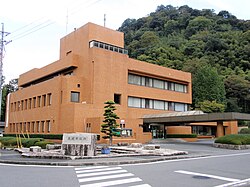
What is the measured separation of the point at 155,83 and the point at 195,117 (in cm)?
1182

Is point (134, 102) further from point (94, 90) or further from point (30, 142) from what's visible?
point (30, 142)

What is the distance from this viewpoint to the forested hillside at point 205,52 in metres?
60.2

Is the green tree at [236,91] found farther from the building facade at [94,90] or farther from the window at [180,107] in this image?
the building facade at [94,90]

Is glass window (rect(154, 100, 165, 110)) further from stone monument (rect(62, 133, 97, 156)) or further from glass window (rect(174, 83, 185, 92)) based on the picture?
stone monument (rect(62, 133, 97, 156))

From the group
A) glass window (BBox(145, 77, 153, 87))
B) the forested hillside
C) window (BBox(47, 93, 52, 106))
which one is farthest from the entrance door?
the forested hillside

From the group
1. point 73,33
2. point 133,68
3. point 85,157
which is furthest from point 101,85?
point 85,157

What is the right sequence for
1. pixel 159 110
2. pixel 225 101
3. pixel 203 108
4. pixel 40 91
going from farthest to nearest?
pixel 225 101, pixel 203 108, pixel 159 110, pixel 40 91

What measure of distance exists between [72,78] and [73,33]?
8.21 metres

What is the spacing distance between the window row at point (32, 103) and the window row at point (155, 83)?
11161 millimetres

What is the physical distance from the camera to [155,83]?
138 feet

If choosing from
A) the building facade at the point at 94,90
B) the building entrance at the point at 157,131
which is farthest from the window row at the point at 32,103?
the building entrance at the point at 157,131

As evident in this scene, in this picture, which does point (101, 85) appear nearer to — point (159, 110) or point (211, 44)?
point (159, 110)

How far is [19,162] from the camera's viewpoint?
14039 millimetres

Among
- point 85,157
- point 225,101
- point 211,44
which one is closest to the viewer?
point 85,157
